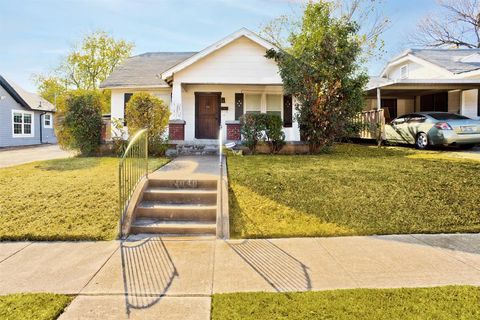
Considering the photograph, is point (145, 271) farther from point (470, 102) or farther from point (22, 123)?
point (22, 123)

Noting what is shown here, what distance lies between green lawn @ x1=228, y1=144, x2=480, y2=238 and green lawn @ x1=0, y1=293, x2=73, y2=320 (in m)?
2.55

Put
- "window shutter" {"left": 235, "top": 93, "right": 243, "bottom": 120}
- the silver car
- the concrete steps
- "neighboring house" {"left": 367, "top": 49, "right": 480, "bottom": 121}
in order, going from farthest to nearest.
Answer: "window shutter" {"left": 235, "top": 93, "right": 243, "bottom": 120} → "neighboring house" {"left": 367, "top": 49, "right": 480, "bottom": 121} → the silver car → the concrete steps

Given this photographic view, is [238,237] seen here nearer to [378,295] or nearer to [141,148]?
[378,295]

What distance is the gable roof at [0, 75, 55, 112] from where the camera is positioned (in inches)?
842

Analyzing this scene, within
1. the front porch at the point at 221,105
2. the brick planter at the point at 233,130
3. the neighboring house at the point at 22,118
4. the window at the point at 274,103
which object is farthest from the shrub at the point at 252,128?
the neighboring house at the point at 22,118

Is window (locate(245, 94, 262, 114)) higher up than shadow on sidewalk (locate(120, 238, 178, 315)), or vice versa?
window (locate(245, 94, 262, 114))

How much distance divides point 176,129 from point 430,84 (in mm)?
10883

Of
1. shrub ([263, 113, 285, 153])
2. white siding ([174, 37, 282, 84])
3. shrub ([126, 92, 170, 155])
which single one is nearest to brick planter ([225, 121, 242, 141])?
shrub ([263, 113, 285, 153])

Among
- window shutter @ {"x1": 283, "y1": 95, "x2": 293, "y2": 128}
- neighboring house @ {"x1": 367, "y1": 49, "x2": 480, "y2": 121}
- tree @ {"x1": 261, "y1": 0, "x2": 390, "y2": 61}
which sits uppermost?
tree @ {"x1": 261, "y1": 0, "x2": 390, "y2": 61}

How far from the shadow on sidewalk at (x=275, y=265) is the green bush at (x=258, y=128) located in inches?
264

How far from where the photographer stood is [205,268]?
374 centimetres

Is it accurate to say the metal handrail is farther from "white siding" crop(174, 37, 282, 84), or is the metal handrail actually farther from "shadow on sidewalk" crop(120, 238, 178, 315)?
"white siding" crop(174, 37, 282, 84)

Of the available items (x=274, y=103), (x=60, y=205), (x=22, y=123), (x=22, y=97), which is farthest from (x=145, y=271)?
(x=22, y=123)

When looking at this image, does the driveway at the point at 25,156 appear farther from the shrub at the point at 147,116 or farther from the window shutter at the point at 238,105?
the window shutter at the point at 238,105
